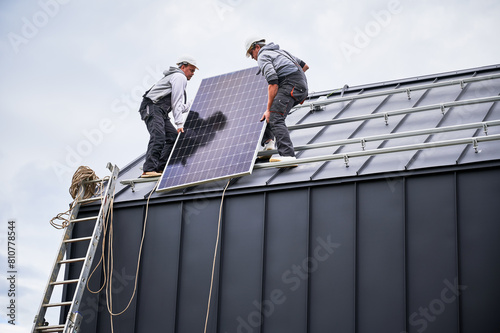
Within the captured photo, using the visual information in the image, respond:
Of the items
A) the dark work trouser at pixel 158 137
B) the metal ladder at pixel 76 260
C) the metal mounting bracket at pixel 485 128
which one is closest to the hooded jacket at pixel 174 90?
the dark work trouser at pixel 158 137

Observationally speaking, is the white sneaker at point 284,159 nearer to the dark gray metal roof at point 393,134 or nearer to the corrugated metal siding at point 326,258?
the dark gray metal roof at point 393,134

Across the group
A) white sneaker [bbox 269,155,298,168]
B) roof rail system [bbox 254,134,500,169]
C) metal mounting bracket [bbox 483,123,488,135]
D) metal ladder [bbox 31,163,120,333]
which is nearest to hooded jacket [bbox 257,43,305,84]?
white sneaker [bbox 269,155,298,168]

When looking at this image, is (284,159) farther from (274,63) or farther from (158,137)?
(158,137)

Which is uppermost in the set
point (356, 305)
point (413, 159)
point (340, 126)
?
point (340, 126)

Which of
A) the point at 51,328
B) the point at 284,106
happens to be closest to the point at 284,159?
the point at 284,106

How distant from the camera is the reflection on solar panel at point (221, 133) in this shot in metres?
10.9

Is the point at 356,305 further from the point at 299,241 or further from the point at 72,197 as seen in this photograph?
the point at 72,197

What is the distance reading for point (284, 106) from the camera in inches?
443

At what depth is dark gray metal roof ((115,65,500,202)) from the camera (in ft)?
30.8

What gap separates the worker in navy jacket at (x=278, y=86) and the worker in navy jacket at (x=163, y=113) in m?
1.91

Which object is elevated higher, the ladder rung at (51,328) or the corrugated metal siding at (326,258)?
the corrugated metal siding at (326,258)

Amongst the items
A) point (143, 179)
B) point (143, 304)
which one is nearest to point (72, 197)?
point (143, 179)

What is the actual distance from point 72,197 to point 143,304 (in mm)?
2630

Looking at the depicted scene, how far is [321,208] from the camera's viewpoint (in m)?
9.64
